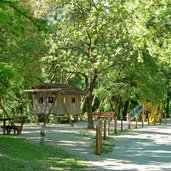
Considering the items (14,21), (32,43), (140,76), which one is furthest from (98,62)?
(14,21)

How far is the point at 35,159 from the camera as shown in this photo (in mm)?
13258

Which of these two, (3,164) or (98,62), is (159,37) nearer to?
(98,62)

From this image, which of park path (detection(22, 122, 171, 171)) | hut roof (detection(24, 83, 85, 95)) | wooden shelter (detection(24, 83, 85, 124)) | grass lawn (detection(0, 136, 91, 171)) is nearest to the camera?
grass lawn (detection(0, 136, 91, 171))

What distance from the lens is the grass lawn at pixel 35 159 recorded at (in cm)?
1188

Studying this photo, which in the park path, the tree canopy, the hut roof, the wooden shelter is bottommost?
the park path

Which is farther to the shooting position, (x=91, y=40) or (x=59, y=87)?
(x=59, y=87)

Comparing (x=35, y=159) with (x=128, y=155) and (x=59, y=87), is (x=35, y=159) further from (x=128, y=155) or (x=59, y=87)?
(x=59, y=87)

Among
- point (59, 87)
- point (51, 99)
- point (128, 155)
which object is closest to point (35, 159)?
point (128, 155)

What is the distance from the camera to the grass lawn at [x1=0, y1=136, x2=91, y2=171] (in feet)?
39.0

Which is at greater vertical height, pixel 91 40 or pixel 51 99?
pixel 91 40

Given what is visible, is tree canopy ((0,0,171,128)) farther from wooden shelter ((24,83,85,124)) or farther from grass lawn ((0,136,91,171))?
grass lawn ((0,136,91,171))

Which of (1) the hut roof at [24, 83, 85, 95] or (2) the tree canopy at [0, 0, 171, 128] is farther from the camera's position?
(1) the hut roof at [24, 83, 85, 95]

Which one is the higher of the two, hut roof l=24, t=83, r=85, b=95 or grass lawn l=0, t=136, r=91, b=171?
hut roof l=24, t=83, r=85, b=95

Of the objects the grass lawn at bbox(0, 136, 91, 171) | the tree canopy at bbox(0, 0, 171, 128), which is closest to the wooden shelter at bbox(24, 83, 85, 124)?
the tree canopy at bbox(0, 0, 171, 128)
